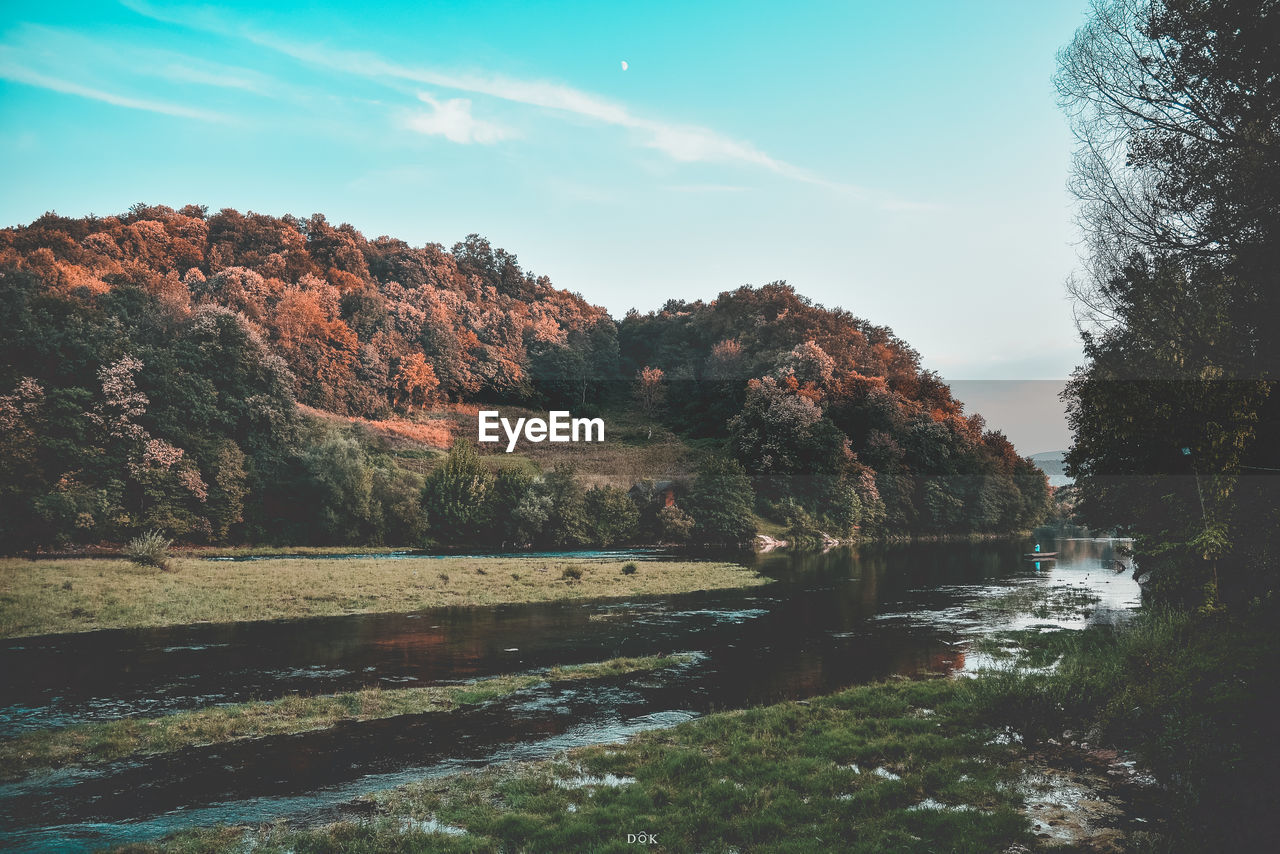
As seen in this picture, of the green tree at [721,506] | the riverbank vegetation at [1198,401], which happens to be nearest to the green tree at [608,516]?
the green tree at [721,506]

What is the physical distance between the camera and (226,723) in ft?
43.9

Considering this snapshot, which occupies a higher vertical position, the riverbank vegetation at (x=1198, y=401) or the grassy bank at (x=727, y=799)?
the riverbank vegetation at (x=1198, y=401)

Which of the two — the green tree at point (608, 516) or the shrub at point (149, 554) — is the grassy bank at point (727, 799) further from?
the green tree at point (608, 516)

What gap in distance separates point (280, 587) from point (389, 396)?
53078mm

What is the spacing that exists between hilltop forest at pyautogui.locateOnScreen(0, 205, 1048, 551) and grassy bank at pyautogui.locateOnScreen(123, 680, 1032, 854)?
4178 cm

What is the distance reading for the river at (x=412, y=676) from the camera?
10.3 meters

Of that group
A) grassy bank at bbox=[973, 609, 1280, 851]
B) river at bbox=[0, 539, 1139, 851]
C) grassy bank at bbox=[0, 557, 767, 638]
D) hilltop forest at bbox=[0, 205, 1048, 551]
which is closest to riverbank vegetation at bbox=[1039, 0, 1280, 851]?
grassy bank at bbox=[973, 609, 1280, 851]

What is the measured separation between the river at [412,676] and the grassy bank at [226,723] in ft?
1.65

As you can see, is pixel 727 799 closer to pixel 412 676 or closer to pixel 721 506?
pixel 412 676

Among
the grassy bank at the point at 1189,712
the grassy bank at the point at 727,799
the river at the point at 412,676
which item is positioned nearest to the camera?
the grassy bank at the point at 1189,712

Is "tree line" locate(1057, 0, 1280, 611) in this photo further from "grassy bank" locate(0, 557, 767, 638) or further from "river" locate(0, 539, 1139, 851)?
"grassy bank" locate(0, 557, 767, 638)

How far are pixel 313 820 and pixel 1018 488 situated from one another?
→ 97529 millimetres

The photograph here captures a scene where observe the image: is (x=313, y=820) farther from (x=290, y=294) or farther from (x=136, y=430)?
(x=290, y=294)

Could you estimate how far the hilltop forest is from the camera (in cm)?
4484
